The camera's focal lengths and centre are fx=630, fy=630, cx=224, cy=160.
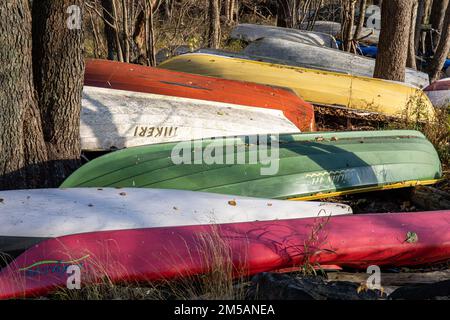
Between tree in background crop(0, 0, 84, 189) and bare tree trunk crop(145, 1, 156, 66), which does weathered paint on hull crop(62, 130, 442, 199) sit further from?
A: bare tree trunk crop(145, 1, 156, 66)

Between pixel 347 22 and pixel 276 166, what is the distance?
23.9ft

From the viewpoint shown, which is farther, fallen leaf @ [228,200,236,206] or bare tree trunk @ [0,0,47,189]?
fallen leaf @ [228,200,236,206]

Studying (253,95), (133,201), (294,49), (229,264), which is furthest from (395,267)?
(294,49)

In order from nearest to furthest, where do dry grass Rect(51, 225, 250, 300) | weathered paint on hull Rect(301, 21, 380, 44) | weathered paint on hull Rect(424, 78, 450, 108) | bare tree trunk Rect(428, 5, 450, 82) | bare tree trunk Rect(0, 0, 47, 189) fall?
dry grass Rect(51, 225, 250, 300), bare tree trunk Rect(0, 0, 47, 189), weathered paint on hull Rect(424, 78, 450, 108), bare tree trunk Rect(428, 5, 450, 82), weathered paint on hull Rect(301, 21, 380, 44)

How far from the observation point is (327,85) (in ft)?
24.4

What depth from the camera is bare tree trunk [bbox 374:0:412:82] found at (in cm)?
788

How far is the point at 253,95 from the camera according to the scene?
6.56 metres

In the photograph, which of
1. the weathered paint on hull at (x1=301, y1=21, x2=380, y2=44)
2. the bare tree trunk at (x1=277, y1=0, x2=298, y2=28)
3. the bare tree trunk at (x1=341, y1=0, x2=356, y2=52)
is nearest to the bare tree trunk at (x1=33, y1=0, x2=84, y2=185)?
the bare tree trunk at (x1=341, y1=0, x2=356, y2=52)

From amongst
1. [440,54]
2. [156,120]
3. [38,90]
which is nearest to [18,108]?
[38,90]

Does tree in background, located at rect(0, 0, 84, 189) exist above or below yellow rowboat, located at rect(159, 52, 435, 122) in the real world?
above

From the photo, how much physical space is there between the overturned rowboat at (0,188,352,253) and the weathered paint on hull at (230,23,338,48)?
7.36m

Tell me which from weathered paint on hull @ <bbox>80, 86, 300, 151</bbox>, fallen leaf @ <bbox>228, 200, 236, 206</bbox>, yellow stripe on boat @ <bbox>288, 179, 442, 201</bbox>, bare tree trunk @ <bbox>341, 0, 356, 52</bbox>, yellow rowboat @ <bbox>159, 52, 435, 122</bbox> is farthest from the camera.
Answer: bare tree trunk @ <bbox>341, 0, 356, 52</bbox>

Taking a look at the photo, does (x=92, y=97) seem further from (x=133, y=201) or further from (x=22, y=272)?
(x=22, y=272)

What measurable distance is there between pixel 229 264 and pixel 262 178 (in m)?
1.68
